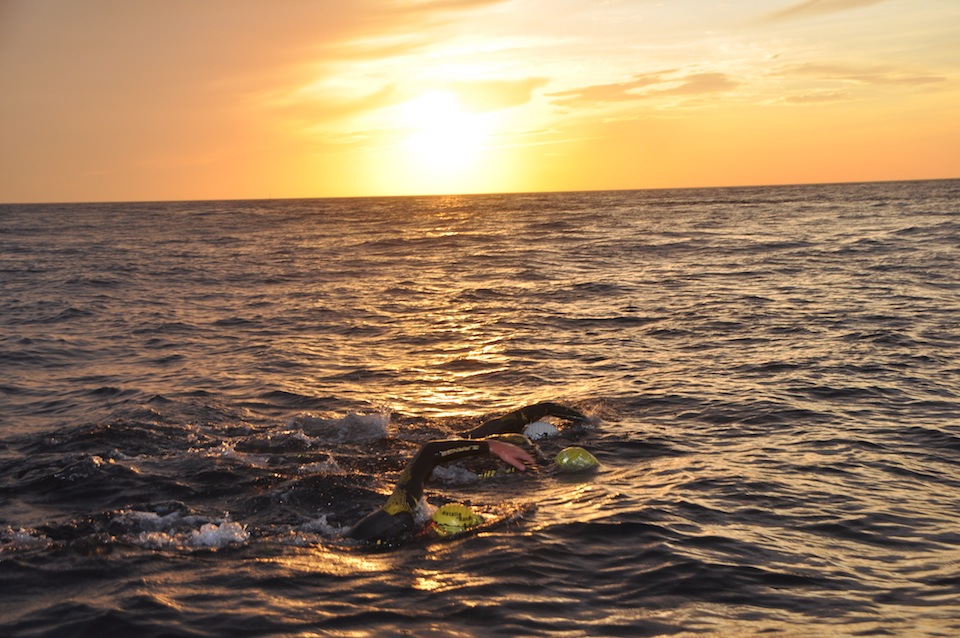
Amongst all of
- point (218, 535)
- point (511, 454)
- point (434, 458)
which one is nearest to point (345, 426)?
point (511, 454)

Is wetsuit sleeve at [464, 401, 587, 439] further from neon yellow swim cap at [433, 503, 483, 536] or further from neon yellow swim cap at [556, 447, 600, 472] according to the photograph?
neon yellow swim cap at [433, 503, 483, 536]

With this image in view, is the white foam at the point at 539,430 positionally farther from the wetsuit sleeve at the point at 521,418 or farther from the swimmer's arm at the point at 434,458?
the swimmer's arm at the point at 434,458

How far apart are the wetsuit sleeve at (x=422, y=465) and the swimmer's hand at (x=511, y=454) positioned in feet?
1.57

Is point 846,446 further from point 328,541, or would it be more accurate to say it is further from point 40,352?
point 40,352

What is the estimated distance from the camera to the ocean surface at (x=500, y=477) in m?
7.84

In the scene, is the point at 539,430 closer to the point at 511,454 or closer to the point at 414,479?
the point at 511,454

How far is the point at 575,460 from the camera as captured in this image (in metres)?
11.7

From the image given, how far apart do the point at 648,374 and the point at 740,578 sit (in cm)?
947

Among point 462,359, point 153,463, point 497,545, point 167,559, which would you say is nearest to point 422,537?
point 497,545

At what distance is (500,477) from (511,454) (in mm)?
401

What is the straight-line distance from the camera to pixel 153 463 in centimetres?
1202

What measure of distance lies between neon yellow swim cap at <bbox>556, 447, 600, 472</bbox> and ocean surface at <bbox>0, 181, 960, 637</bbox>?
0.17 m

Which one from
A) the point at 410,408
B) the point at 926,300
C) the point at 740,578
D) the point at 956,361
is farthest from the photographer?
the point at 926,300

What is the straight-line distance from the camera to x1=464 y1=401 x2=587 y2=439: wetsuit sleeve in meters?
12.7
